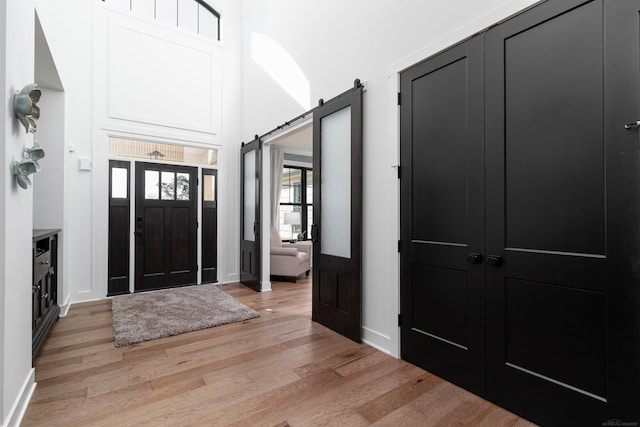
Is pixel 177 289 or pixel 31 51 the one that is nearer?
pixel 31 51

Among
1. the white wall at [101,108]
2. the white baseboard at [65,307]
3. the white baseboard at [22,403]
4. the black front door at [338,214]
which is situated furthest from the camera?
the white wall at [101,108]

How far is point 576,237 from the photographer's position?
1687mm

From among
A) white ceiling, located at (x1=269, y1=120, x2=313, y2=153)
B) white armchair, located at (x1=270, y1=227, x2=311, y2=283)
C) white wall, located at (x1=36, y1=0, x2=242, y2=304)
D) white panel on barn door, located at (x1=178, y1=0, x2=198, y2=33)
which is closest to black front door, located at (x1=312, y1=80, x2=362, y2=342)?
white ceiling, located at (x1=269, y1=120, x2=313, y2=153)

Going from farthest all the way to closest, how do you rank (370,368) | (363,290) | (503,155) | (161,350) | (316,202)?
1. (316,202)
2. (363,290)
3. (161,350)
4. (370,368)
5. (503,155)

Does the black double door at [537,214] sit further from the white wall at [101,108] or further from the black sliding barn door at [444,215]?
the white wall at [101,108]

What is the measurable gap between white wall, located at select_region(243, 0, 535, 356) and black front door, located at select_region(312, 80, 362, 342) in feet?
0.28

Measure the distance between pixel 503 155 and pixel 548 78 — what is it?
47cm

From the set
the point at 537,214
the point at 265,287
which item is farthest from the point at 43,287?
the point at 537,214

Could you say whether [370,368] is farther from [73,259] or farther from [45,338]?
[73,259]

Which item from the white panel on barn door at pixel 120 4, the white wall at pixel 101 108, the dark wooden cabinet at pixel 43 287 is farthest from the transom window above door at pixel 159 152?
the white panel on barn door at pixel 120 4

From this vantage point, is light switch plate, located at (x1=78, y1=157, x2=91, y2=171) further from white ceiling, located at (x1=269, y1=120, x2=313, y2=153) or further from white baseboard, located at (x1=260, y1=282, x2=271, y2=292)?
white baseboard, located at (x1=260, y1=282, x2=271, y2=292)

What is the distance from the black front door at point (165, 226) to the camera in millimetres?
4949

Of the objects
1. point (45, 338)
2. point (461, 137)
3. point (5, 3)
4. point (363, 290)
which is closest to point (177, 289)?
point (45, 338)

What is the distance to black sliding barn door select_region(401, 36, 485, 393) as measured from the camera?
2.14 m
